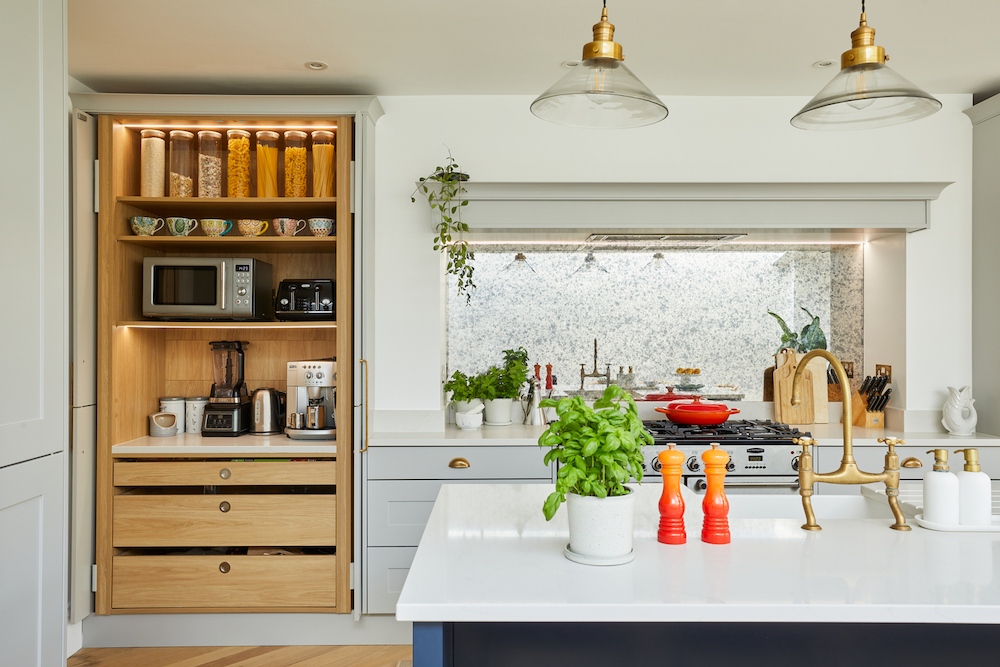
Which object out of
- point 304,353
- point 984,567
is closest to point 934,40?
point 984,567

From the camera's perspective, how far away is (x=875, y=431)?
10.6 ft

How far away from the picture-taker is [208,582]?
9.53 ft

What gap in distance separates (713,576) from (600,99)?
1.04 m

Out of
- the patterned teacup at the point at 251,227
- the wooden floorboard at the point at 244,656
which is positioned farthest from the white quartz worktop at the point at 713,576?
the patterned teacup at the point at 251,227

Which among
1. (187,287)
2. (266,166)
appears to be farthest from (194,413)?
(266,166)

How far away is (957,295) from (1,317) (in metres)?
3.85

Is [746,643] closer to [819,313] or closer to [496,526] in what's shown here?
[496,526]

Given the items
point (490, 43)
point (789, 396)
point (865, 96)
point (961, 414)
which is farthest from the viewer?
point (789, 396)

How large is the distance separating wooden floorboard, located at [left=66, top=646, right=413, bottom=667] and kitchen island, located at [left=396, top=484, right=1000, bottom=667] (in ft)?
5.59

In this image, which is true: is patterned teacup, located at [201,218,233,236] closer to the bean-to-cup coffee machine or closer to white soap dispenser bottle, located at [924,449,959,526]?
the bean-to-cup coffee machine

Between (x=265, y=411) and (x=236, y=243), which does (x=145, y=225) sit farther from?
(x=265, y=411)

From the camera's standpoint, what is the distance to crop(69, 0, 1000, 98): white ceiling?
2379 mm

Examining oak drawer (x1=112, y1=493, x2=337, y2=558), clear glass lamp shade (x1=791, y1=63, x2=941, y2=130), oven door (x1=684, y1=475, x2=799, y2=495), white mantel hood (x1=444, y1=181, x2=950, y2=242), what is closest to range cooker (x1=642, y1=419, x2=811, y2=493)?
oven door (x1=684, y1=475, x2=799, y2=495)

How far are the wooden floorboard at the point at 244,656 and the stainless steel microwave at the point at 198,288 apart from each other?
148cm
